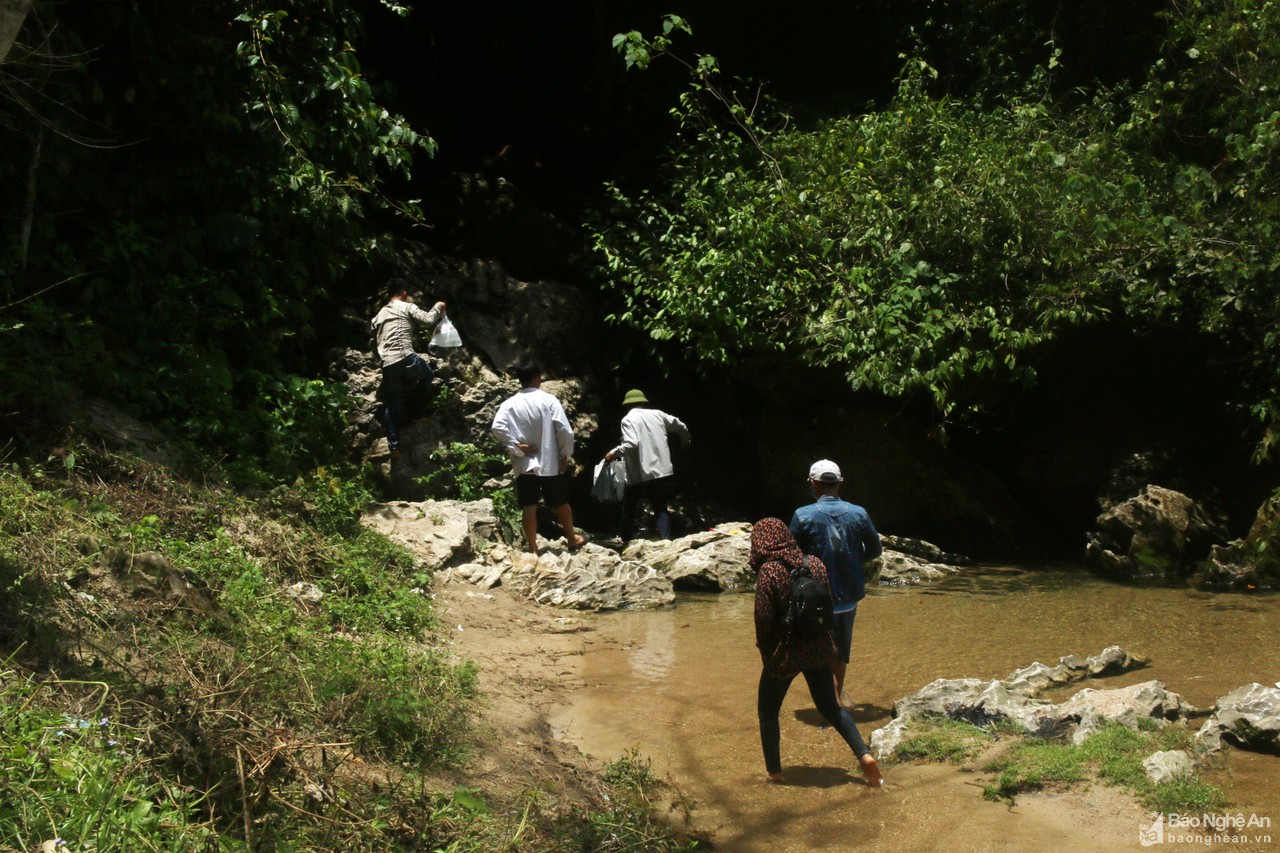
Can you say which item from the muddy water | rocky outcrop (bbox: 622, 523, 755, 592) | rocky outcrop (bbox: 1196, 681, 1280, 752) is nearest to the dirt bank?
the muddy water

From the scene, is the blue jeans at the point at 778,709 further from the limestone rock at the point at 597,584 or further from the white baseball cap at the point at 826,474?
the limestone rock at the point at 597,584

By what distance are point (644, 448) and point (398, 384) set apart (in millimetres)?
2509

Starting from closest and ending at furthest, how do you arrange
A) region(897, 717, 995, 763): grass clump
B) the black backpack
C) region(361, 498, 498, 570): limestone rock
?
the black backpack < region(897, 717, 995, 763): grass clump < region(361, 498, 498, 570): limestone rock

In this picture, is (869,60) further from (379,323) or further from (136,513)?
(136,513)

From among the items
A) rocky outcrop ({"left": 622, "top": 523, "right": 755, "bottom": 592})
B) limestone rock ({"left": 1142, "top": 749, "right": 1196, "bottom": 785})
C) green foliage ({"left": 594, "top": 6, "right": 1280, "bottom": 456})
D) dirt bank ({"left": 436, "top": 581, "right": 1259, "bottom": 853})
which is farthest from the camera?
green foliage ({"left": 594, "top": 6, "right": 1280, "bottom": 456})

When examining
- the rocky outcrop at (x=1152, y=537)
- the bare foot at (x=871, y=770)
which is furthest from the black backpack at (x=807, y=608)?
the rocky outcrop at (x=1152, y=537)

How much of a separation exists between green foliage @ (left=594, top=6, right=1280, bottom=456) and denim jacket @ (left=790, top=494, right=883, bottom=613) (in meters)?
3.98

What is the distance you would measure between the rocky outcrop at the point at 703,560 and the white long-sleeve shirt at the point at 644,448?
73 centimetres

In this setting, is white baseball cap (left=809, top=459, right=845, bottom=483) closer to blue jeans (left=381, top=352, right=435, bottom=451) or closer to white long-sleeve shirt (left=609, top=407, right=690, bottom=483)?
white long-sleeve shirt (left=609, top=407, right=690, bottom=483)

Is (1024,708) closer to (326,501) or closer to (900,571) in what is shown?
(900,571)

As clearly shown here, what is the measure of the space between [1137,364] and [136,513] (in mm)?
11333

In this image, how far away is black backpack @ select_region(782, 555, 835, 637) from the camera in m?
4.81

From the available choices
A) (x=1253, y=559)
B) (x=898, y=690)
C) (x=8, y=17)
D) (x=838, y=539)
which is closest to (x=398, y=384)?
(x=838, y=539)

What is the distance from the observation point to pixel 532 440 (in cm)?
931
